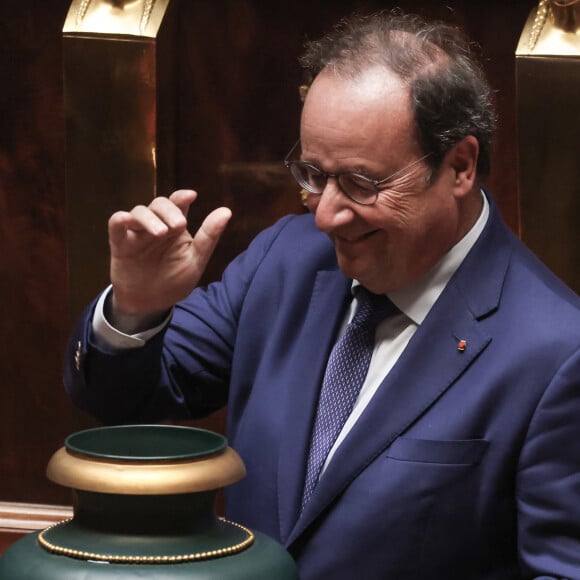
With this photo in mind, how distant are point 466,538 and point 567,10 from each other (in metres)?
0.77

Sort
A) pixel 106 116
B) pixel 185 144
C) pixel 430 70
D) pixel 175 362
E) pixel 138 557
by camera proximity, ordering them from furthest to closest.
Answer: pixel 185 144
pixel 106 116
pixel 175 362
pixel 430 70
pixel 138 557

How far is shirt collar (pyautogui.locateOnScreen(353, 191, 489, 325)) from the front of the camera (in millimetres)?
1631

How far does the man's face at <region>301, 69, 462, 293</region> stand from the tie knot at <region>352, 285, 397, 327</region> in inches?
1.2

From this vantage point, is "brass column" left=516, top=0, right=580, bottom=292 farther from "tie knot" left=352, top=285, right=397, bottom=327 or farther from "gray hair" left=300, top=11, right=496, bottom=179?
"tie knot" left=352, top=285, right=397, bottom=327

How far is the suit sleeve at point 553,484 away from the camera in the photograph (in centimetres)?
146

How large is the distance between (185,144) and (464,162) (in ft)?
2.28

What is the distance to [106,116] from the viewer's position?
6.45 ft

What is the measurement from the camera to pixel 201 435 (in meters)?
1.25

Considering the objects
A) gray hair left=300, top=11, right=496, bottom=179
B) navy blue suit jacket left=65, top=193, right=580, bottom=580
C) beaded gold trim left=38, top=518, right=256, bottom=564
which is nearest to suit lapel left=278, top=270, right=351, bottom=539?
navy blue suit jacket left=65, top=193, right=580, bottom=580

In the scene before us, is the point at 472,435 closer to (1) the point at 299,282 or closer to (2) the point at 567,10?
(1) the point at 299,282

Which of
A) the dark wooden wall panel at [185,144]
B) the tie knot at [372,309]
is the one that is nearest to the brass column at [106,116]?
the dark wooden wall panel at [185,144]

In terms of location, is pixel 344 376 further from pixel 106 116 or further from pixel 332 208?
pixel 106 116

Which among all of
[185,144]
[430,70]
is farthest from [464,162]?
[185,144]

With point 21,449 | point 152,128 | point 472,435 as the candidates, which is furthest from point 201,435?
point 21,449
